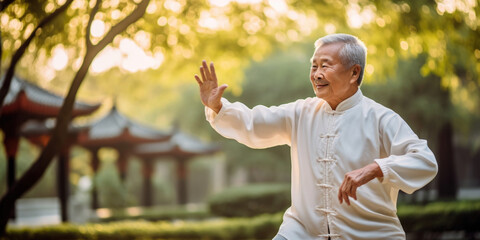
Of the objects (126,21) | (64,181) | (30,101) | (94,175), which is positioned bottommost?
(94,175)

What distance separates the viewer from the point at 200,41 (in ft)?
30.9

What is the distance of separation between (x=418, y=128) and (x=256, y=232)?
942cm

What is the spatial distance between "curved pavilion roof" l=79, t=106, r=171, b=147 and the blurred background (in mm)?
44

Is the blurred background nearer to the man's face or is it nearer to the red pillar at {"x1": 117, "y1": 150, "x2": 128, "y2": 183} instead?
the red pillar at {"x1": 117, "y1": 150, "x2": 128, "y2": 183}

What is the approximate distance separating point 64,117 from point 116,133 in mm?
14935

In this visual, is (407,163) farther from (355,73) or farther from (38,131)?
(38,131)

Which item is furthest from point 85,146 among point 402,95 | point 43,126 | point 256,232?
point 402,95

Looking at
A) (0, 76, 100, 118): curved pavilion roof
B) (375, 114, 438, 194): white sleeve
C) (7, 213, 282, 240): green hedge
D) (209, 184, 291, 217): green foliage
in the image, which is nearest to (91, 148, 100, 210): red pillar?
→ (209, 184, 291, 217): green foliage

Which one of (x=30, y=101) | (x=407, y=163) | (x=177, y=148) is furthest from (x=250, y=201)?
(x=407, y=163)

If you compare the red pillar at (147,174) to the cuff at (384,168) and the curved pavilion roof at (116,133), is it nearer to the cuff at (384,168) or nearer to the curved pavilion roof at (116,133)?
the curved pavilion roof at (116,133)

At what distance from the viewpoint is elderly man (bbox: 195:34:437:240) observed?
2711 millimetres

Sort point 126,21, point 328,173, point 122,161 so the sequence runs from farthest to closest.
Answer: point 122,161 → point 126,21 → point 328,173

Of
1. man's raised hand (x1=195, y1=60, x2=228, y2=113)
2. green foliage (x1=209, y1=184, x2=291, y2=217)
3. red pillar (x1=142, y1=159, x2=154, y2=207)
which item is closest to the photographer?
man's raised hand (x1=195, y1=60, x2=228, y2=113)

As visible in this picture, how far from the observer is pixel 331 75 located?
2797mm
